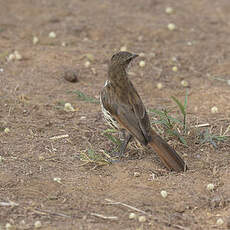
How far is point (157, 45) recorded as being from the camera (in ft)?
28.9

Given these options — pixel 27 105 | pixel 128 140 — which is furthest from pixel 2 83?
pixel 128 140

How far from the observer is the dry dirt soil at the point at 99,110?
4.69 meters

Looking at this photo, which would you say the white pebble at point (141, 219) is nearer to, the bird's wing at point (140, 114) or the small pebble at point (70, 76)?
the bird's wing at point (140, 114)

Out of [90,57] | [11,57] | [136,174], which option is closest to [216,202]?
[136,174]

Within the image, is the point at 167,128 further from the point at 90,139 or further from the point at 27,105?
the point at 27,105

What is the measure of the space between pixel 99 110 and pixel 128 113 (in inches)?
55.1

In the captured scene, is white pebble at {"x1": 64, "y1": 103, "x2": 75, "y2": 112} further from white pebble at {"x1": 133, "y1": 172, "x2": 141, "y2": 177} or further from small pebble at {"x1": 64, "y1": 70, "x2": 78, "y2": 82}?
white pebble at {"x1": 133, "y1": 172, "x2": 141, "y2": 177}

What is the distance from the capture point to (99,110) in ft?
22.3

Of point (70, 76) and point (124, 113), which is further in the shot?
point (70, 76)

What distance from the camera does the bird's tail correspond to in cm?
526

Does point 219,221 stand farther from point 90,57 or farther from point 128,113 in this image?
point 90,57

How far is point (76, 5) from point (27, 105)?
3.89m

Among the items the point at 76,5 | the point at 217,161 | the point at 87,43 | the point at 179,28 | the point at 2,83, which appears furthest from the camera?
the point at 76,5

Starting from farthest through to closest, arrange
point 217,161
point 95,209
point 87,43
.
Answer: point 87,43
point 217,161
point 95,209
